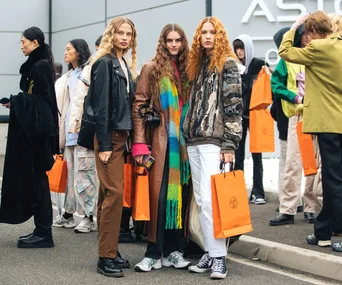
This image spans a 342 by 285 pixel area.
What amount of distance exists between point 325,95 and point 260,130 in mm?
3344

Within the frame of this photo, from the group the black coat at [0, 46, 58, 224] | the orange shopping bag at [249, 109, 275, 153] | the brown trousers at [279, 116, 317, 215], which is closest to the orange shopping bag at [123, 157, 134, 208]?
the black coat at [0, 46, 58, 224]

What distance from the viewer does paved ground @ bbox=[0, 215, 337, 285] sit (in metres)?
6.89

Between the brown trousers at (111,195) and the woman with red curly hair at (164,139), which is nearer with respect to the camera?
the brown trousers at (111,195)

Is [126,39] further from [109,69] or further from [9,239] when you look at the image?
[9,239]

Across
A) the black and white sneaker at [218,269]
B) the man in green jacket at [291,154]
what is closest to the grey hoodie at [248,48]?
the man in green jacket at [291,154]

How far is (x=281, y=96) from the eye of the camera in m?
8.96

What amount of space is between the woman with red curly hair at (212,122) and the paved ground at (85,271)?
0.31 m

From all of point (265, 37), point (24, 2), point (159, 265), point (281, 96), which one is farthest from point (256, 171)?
point (24, 2)

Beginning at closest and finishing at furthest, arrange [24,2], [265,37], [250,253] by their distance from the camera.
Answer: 1. [250,253]
2. [265,37]
3. [24,2]

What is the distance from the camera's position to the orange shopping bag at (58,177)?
368 inches

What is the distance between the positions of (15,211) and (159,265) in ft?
5.53

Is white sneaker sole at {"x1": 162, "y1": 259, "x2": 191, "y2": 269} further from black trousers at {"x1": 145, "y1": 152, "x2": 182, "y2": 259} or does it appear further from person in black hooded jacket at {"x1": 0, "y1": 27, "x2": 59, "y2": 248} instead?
person in black hooded jacket at {"x1": 0, "y1": 27, "x2": 59, "y2": 248}

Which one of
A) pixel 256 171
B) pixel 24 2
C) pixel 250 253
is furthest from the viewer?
pixel 24 2

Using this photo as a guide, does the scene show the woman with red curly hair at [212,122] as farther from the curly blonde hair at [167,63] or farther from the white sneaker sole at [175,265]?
the white sneaker sole at [175,265]
